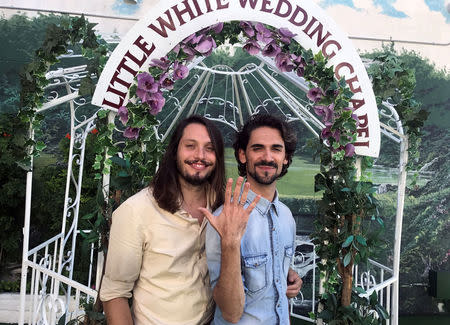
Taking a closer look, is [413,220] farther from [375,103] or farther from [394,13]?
[375,103]

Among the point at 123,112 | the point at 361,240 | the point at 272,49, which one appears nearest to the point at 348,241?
the point at 361,240

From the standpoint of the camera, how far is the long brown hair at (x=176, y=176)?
1.51 meters

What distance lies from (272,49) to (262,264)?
112cm

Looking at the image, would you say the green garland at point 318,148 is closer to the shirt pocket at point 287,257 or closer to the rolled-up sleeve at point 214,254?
the shirt pocket at point 287,257

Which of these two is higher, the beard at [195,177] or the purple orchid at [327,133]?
the purple orchid at [327,133]

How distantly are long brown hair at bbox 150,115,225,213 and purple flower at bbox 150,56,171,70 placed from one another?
1.34ft

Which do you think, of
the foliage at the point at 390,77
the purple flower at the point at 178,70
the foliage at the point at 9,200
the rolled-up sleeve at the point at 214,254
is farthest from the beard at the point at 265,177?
the foliage at the point at 9,200

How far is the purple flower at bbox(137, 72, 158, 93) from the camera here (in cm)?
188

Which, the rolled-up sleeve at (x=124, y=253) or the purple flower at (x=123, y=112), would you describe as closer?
the rolled-up sleeve at (x=124, y=253)

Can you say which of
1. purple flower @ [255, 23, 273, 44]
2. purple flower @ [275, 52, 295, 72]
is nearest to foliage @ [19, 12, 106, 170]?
purple flower @ [255, 23, 273, 44]

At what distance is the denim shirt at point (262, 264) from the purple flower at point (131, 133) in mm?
724

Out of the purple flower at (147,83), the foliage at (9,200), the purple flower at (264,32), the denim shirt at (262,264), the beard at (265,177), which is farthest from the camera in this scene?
the foliage at (9,200)

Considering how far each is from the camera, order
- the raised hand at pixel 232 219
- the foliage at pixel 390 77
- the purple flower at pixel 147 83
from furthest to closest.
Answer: the foliage at pixel 390 77
the purple flower at pixel 147 83
the raised hand at pixel 232 219

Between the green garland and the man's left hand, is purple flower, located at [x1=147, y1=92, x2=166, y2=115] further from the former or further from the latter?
the man's left hand
